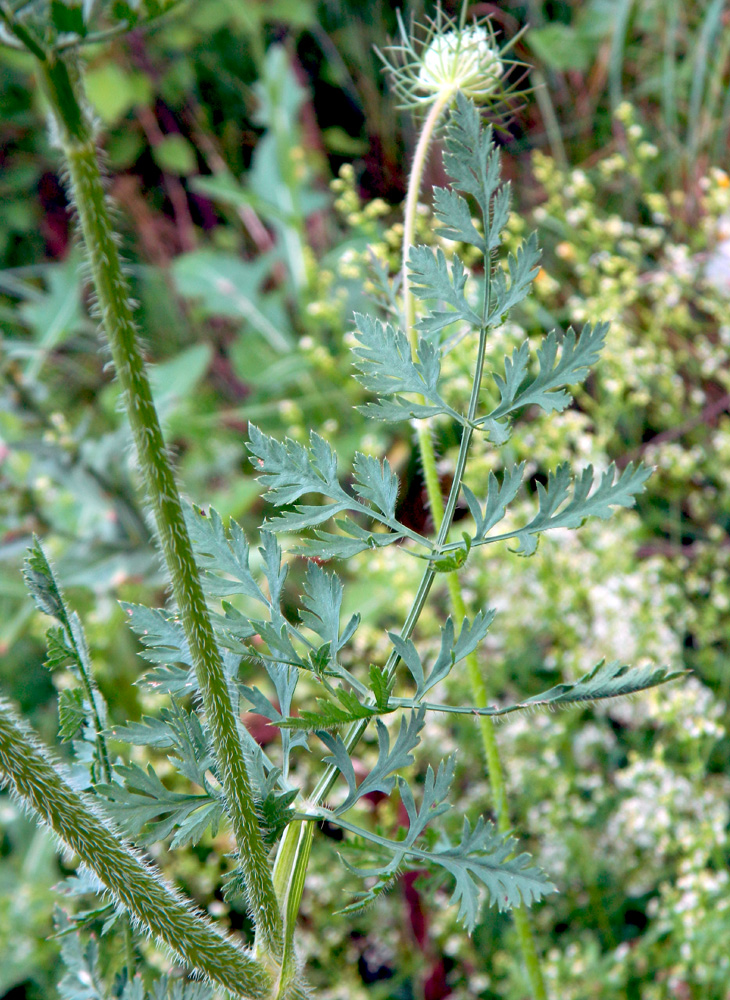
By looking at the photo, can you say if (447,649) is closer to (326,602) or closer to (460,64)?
(326,602)

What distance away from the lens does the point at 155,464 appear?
283 mm

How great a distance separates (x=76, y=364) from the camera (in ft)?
6.16

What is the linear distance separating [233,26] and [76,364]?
2.79 ft

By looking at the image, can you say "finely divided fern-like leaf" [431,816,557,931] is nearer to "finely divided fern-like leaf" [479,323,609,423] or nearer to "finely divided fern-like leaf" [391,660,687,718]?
"finely divided fern-like leaf" [391,660,687,718]

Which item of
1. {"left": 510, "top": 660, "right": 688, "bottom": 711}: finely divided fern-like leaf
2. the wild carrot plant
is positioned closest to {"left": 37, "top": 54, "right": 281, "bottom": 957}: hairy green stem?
the wild carrot plant

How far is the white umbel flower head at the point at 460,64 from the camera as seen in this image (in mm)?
372

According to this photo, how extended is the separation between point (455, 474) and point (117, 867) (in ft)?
0.65

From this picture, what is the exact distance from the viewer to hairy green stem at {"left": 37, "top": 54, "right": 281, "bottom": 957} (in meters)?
0.24

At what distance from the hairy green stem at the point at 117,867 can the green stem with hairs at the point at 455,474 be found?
0.44ft

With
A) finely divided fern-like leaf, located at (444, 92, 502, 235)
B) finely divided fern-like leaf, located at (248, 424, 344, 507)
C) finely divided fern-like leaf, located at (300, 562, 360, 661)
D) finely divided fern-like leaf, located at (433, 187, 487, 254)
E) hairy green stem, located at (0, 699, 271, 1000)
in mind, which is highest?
finely divided fern-like leaf, located at (444, 92, 502, 235)

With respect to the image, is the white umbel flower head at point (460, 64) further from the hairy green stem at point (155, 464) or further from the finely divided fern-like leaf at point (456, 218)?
the hairy green stem at point (155, 464)

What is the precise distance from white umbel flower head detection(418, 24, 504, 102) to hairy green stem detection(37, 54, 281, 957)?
0.18 metres

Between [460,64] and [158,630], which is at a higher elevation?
[460,64]

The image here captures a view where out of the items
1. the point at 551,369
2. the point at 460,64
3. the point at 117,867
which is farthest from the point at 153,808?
the point at 460,64
